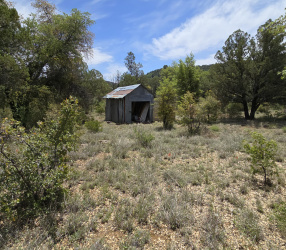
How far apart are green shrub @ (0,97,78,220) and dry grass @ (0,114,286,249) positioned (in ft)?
1.56

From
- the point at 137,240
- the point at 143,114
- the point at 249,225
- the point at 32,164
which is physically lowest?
the point at 137,240

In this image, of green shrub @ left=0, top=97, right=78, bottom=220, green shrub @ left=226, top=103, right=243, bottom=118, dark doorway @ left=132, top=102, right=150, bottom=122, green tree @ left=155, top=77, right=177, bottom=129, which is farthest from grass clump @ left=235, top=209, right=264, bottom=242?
green shrub @ left=226, top=103, right=243, bottom=118

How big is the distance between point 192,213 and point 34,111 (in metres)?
11.0

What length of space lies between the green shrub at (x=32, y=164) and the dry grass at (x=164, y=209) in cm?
48

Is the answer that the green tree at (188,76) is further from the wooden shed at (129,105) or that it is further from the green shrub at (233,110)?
the wooden shed at (129,105)

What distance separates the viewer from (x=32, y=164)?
9.64 feet

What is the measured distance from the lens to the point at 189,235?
2633mm

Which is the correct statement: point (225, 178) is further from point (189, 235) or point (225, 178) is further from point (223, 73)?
point (223, 73)

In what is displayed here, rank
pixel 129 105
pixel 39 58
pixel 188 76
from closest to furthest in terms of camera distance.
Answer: pixel 39 58
pixel 129 105
pixel 188 76

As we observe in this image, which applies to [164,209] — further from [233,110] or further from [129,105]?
[233,110]

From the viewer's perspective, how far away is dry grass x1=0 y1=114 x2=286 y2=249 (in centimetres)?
251

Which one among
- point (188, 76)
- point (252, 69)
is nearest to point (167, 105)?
point (252, 69)

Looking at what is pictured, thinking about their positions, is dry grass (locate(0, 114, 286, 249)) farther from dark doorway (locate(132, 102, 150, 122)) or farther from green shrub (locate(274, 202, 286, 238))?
dark doorway (locate(132, 102, 150, 122))

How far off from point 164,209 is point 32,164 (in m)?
2.80
